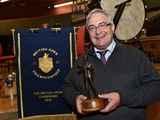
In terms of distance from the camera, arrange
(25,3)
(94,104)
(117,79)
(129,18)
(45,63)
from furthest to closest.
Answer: (25,3) < (129,18) < (45,63) < (117,79) < (94,104)

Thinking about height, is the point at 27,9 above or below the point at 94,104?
above

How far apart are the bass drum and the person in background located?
3.03 ft

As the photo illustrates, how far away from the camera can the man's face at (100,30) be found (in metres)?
1.68

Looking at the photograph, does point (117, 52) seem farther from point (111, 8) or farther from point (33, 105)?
point (111, 8)

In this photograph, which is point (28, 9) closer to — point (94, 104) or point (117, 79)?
point (117, 79)

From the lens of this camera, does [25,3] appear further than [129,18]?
Yes

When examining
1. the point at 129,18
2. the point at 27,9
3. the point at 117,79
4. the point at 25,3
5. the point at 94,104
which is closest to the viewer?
the point at 94,104

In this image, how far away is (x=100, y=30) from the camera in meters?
1.70

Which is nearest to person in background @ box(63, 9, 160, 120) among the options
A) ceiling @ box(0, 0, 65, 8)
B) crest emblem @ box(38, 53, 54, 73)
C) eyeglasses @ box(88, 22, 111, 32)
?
eyeglasses @ box(88, 22, 111, 32)

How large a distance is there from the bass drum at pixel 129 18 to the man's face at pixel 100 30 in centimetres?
94

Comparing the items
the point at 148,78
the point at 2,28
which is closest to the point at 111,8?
the point at 148,78

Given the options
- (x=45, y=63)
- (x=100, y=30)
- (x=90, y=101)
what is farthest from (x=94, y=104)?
(x=45, y=63)

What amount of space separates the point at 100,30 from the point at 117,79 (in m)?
0.31

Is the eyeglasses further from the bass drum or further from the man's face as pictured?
the bass drum
